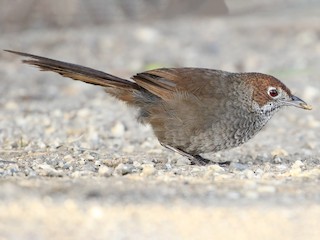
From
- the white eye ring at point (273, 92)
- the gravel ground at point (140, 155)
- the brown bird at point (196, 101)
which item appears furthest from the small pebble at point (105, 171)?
the white eye ring at point (273, 92)

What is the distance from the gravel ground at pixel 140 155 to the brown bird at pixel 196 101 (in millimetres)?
231

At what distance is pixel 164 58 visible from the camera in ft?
39.0

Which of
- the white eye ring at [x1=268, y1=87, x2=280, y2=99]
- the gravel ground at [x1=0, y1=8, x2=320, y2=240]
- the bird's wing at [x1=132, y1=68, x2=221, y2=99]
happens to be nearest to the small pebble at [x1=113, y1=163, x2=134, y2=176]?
the gravel ground at [x1=0, y1=8, x2=320, y2=240]

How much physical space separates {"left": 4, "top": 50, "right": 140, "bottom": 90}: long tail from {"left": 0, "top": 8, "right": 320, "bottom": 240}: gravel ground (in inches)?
20.9

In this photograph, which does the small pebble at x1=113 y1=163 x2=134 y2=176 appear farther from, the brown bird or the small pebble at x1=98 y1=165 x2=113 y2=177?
the brown bird

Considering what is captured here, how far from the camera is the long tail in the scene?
20.8 ft

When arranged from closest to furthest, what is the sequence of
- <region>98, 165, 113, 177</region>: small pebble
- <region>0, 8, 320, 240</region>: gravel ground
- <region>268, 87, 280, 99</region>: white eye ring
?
<region>0, 8, 320, 240</region>: gravel ground → <region>98, 165, 113, 177</region>: small pebble → <region>268, 87, 280, 99</region>: white eye ring

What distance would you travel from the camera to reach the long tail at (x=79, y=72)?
6352mm

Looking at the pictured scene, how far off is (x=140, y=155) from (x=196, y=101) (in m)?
0.71

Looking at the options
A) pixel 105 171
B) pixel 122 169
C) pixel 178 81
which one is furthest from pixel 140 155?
pixel 105 171

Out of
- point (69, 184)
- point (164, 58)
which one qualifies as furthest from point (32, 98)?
point (69, 184)

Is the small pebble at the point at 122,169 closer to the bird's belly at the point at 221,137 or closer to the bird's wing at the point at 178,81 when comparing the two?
the bird's belly at the point at 221,137

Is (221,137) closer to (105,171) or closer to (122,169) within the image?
(122,169)

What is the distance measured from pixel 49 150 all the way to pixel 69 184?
1.59m
